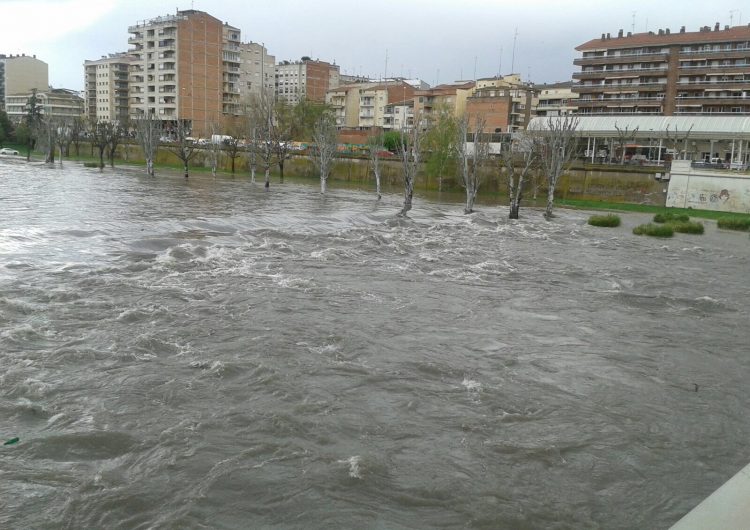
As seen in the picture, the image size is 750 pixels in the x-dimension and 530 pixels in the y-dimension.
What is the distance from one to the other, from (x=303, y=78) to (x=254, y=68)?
37.2 feet

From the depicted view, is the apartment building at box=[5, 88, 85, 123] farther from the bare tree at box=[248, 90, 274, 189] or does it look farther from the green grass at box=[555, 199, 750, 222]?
the green grass at box=[555, 199, 750, 222]

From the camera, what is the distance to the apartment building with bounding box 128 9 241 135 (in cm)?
11512

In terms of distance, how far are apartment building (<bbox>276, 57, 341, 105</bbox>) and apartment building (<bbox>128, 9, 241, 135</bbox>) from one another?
59.3 ft

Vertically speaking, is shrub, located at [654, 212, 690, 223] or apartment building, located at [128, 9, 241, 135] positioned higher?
apartment building, located at [128, 9, 241, 135]

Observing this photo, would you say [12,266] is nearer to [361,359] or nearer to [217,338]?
[217,338]

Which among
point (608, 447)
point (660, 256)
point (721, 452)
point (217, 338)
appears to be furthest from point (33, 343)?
point (660, 256)

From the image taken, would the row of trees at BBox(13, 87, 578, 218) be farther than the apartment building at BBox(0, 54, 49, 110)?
No

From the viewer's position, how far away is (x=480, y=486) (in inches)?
290

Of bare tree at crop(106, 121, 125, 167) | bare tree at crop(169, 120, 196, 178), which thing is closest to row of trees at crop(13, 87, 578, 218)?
bare tree at crop(169, 120, 196, 178)

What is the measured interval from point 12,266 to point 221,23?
113m

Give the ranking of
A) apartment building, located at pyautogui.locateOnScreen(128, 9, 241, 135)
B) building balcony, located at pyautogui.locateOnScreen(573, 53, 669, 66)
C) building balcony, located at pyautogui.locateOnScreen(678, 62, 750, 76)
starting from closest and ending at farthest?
building balcony, located at pyautogui.locateOnScreen(678, 62, 750, 76) < building balcony, located at pyautogui.locateOnScreen(573, 53, 669, 66) < apartment building, located at pyautogui.locateOnScreen(128, 9, 241, 135)

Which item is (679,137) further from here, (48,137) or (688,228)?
(48,137)

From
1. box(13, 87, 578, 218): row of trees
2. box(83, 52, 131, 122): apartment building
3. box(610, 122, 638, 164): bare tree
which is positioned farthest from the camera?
box(83, 52, 131, 122): apartment building

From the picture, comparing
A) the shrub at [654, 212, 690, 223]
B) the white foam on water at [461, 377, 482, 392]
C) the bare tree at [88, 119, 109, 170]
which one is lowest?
the white foam on water at [461, 377, 482, 392]
